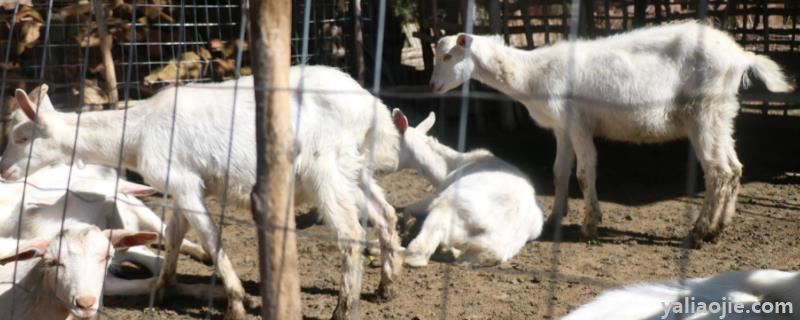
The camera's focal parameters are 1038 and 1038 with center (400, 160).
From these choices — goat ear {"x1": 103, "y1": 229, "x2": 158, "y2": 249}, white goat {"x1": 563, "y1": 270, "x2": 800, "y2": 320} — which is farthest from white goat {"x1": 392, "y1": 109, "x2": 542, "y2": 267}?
white goat {"x1": 563, "y1": 270, "x2": 800, "y2": 320}

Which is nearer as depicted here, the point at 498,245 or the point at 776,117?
the point at 498,245

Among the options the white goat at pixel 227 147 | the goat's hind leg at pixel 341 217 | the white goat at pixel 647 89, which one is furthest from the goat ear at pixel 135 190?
the white goat at pixel 647 89

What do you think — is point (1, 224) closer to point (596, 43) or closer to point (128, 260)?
point (128, 260)

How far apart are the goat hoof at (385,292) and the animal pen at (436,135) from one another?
2cm

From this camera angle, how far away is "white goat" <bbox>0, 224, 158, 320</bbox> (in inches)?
185

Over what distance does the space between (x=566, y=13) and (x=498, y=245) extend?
5147 mm

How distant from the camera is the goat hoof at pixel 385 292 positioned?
19.4ft

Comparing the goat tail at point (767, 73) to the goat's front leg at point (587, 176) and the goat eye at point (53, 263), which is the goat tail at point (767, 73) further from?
the goat eye at point (53, 263)

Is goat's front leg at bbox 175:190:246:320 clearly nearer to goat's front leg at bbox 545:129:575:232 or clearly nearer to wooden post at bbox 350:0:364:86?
goat's front leg at bbox 545:129:575:232

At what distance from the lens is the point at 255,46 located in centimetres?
367

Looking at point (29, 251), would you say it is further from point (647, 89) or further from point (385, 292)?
point (647, 89)

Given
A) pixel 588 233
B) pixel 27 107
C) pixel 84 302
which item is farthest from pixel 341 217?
pixel 588 233

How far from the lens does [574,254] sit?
6.87 m

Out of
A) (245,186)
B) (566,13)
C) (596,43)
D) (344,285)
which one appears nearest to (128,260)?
(245,186)
